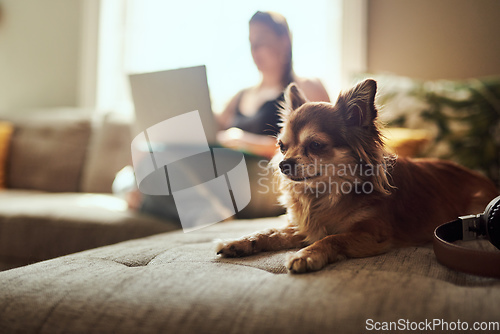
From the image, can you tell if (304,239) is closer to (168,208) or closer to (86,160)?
(168,208)

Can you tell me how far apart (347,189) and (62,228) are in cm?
146

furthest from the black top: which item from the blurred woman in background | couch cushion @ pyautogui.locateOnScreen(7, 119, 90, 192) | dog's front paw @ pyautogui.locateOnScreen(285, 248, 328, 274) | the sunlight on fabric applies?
couch cushion @ pyautogui.locateOnScreen(7, 119, 90, 192)

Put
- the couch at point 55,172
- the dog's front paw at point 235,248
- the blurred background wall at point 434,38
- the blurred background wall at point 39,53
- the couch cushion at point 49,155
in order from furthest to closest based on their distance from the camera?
the blurred background wall at point 39,53
the couch cushion at point 49,155
the blurred background wall at point 434,38
the couch at point 55,172
the dog's front paw at point 235,248

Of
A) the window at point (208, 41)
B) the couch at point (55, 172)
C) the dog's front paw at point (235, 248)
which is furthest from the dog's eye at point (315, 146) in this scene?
the window at point (208, 41)

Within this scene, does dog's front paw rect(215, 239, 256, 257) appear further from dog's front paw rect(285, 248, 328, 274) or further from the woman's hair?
the woman's hair

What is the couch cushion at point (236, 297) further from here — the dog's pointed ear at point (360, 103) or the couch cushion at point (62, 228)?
the couch cushion at point (62, 228)

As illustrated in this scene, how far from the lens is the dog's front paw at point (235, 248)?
1.16m

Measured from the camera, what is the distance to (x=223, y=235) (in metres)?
1.45

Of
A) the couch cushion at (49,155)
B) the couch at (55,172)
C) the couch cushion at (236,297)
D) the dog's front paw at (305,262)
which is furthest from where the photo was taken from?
the couch cushion at (49,155)

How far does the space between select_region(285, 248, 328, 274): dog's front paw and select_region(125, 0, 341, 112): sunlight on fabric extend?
1966mm

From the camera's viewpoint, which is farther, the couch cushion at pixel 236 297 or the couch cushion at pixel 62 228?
the couch cushion at pixel 62 228

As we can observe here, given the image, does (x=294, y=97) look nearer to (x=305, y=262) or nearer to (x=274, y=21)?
(x=305, y=262)

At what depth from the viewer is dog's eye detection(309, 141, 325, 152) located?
1252 mm

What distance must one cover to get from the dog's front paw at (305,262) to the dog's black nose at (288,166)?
29 cm
